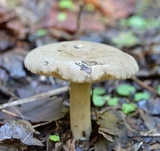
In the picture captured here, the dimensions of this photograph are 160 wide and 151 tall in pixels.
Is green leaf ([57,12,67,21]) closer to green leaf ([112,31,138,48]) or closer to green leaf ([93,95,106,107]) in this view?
green leaf ([112,31,138,48])

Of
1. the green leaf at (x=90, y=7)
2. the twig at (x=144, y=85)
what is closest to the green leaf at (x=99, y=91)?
the twig at (x=144, y=85)

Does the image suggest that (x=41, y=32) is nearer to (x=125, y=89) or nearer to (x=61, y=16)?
(x=61, y=16)

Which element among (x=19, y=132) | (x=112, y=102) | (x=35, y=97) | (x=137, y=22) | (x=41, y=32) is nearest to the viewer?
(x=19, y=132)

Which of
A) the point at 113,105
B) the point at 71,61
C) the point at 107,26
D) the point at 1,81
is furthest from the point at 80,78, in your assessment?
the point at 107,26

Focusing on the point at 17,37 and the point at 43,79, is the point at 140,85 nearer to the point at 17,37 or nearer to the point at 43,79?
the point at 43,79

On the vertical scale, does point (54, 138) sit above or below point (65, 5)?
above

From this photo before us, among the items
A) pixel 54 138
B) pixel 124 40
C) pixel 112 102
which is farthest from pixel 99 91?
pixel 124 40
